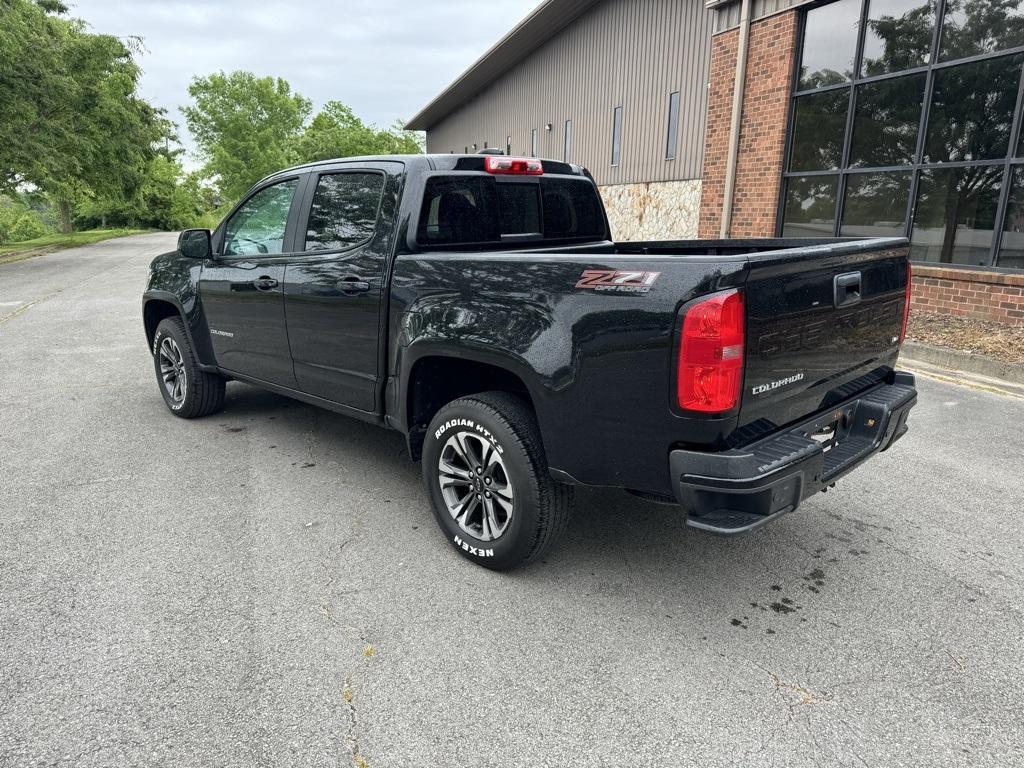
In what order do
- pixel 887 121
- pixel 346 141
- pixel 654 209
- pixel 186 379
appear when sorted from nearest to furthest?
pixel 186 379, pixel 887 121, pixel 654 209, pixel 346 141

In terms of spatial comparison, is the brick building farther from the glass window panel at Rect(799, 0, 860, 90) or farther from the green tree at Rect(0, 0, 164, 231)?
the green tree at Rect(0, 0, 164, 231)

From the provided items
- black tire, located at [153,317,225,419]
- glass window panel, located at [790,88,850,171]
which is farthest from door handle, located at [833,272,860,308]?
glass window panel, located at [790,88,850,171]

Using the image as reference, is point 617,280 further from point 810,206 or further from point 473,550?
point 810,206

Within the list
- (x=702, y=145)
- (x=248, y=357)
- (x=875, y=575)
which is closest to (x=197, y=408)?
(x=248, y=357)

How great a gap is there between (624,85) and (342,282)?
1513 cm

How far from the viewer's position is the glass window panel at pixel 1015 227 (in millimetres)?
8078

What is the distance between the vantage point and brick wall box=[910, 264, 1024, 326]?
313 inches

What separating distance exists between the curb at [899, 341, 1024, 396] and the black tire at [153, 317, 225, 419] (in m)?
6.72

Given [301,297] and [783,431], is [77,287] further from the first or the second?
[783,431]

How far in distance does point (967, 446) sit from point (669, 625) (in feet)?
11.1

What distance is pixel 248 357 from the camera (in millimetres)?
4750

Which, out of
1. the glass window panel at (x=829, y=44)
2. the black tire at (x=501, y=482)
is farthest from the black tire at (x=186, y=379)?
the glass window panel at (x=829, y=44)

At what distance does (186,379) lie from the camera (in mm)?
5367

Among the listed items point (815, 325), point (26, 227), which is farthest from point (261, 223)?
point (26, 227)
